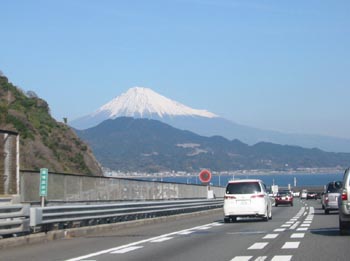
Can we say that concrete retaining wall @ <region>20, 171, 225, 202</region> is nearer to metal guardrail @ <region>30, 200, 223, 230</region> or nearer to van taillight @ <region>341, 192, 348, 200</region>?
metal guardrail @ <region>30, 200, 223, 230</region>

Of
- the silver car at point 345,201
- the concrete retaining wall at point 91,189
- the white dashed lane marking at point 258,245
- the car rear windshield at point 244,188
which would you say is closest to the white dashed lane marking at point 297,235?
the silver car at point 345,201

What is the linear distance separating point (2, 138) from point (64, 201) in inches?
217

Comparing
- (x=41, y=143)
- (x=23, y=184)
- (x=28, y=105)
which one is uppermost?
(x=28, y=105)

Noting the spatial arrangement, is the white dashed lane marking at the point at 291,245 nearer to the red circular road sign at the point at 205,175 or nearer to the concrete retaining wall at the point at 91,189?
the concrete retaining wall at the point at 91,189

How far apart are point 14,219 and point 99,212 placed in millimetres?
6193

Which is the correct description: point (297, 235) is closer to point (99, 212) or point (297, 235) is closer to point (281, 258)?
point (281, 258)

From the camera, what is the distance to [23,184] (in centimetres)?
2338

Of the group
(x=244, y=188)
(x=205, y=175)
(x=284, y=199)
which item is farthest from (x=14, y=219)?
(x=284, y=199)

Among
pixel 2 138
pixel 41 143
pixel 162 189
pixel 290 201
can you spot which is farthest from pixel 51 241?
pixel 41 143

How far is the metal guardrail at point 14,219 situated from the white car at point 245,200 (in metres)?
12.2

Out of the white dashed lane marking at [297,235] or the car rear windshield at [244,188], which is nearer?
the white dashed lane marking at [297,235]

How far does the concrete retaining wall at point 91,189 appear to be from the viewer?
24061mm

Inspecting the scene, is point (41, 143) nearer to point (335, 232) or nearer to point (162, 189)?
point (162, 189)

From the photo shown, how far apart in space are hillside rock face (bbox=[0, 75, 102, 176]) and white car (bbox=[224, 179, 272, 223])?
31138 millimetres
